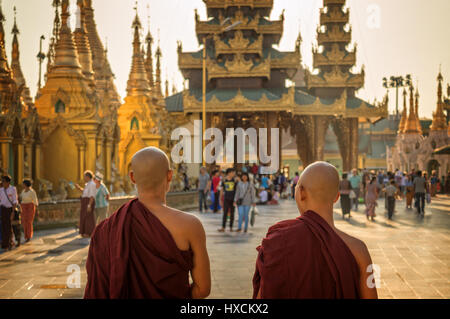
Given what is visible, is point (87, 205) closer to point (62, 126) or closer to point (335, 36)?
point (62, 126)

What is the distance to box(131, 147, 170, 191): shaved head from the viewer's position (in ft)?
12.3

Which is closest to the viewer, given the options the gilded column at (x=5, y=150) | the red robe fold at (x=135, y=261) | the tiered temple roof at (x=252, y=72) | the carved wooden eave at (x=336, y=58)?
the red robe fold at (x=135, y=261)

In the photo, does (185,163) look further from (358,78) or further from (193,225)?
(193,225)

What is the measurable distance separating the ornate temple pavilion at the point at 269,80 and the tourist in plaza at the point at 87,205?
66.6 feet

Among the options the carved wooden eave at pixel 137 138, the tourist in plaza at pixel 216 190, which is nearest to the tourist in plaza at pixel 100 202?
the tourist in plaza at pixel 216 190

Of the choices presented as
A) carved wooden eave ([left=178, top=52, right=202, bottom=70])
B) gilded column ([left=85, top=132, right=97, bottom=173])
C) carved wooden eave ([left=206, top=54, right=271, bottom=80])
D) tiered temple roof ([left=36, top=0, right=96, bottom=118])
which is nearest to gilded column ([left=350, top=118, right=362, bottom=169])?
carved wooden eave ([left=206, top=54, right=271, bottom=80])

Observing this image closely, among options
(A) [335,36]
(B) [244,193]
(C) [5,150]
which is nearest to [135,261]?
(B) [244,193]

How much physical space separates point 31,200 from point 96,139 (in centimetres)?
786

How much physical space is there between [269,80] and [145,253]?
119ft

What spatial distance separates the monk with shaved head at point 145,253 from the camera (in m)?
3.45

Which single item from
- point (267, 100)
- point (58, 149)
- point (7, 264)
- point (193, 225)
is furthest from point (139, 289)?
point (267, 100)

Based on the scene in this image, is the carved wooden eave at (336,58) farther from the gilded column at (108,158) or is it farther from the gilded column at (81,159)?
the gilded column at (81,159)

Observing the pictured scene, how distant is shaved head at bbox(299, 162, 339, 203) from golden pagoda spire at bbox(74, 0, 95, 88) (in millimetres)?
20665

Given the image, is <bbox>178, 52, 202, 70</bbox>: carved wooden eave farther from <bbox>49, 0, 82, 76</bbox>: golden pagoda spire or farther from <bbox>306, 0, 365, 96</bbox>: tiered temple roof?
<bbox>49, 0, 82, 76</bbox>: golden pagoda spire
